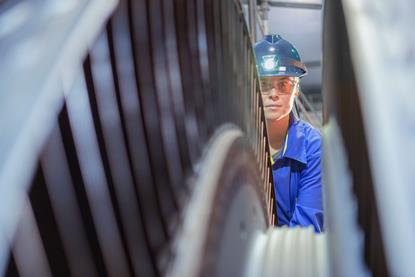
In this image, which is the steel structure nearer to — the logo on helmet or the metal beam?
the logo on helmet

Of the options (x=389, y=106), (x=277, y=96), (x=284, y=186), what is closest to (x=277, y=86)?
(x=277, y=96)

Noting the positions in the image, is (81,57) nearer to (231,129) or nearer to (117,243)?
(117,243)

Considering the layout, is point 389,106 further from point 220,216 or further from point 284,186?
point 284,186

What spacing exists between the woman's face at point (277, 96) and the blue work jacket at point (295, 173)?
0.05m

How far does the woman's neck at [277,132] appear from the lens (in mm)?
1450

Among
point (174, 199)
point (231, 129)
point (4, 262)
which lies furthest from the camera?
point (231, 129)

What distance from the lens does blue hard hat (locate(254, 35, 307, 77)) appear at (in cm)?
143

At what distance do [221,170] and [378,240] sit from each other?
0.18 metres

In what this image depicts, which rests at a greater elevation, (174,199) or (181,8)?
(181,8)

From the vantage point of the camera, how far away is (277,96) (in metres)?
1.45

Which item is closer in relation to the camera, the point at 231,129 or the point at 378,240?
the point at 378,240

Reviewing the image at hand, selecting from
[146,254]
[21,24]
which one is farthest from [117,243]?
[21,24]

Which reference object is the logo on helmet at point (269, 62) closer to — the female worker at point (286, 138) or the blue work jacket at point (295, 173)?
the female worker at point (286, 138)

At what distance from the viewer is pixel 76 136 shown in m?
0.28
